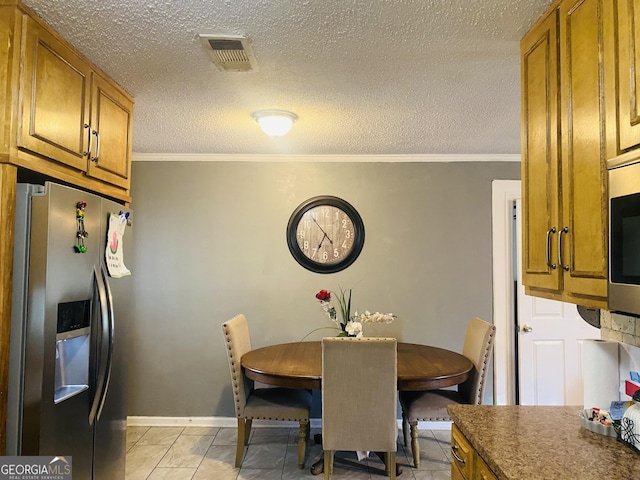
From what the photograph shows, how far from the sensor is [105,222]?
1916 mm

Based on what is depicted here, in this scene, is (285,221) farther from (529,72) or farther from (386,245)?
(529,72)

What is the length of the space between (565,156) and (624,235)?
395 millimetres

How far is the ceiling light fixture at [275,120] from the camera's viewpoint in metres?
2.59

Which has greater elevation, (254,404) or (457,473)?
(457,473)

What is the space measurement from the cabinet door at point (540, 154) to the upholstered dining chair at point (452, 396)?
4.36ft

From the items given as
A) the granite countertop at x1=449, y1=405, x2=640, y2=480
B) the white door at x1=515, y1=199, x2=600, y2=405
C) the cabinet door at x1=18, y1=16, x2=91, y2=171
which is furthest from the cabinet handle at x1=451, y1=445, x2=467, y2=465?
the white door at x1=515, y1=199, x2=600, y2=405

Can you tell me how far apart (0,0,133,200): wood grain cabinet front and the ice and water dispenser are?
0.53 metres

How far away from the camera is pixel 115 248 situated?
199 centimetres

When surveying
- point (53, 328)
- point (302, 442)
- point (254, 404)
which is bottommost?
point (302, 442)

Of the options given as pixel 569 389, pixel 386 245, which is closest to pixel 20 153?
pixel 386 245

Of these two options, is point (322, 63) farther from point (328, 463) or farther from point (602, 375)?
point (328, 463)

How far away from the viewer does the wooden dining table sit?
2547mm

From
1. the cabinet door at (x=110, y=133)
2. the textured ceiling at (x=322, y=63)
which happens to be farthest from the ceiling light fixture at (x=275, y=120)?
the cabinet door at (x=110, y=133)

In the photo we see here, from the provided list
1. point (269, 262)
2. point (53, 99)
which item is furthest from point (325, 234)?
point (53, 99)
